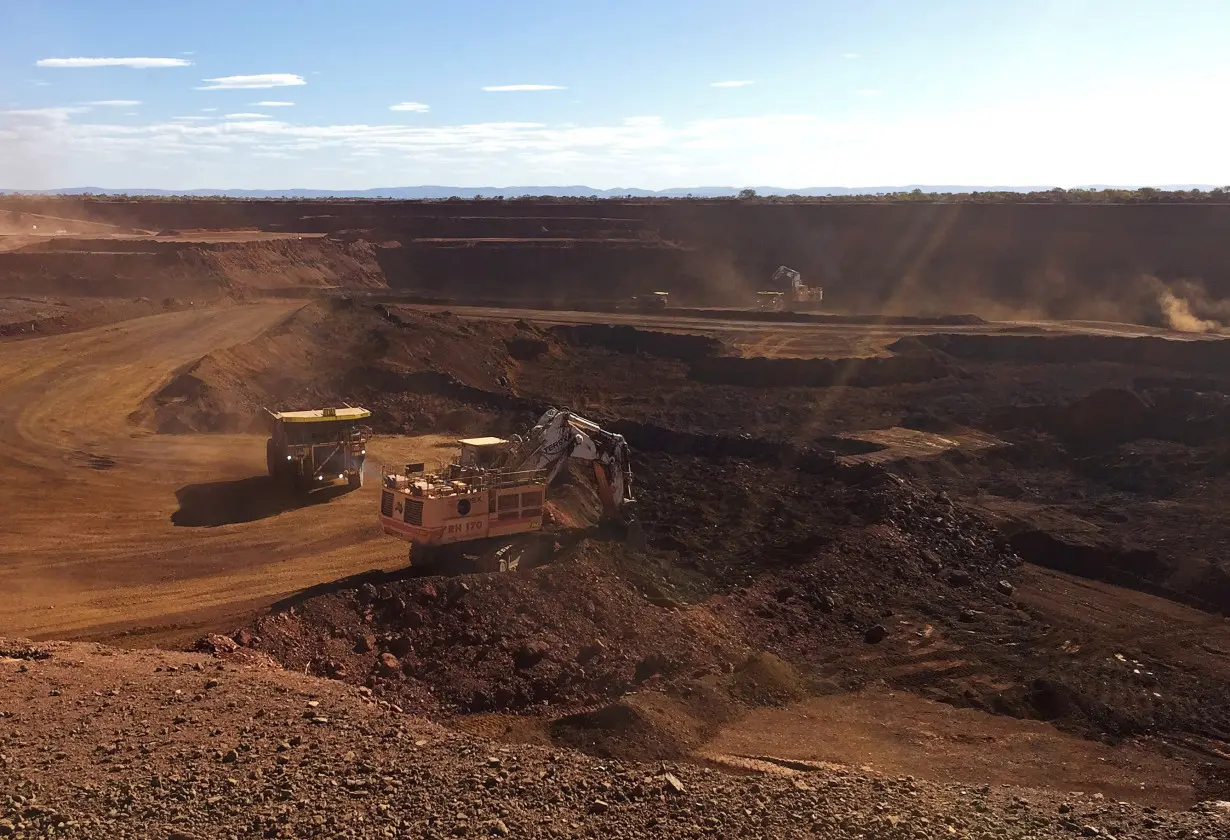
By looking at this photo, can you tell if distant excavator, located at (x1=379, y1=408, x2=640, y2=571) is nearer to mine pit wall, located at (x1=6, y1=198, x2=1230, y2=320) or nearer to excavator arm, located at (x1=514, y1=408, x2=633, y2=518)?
excavator arm, located at (x1=514, y1=408, x2=633, y2=518)

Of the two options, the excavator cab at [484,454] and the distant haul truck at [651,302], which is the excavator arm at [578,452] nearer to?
the excavator cab at [484,454]

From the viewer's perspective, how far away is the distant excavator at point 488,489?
1677 cm

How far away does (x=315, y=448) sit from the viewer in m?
22.9

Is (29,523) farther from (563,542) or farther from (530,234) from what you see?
(530,234)

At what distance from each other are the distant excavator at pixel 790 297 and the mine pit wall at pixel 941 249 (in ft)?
12.0

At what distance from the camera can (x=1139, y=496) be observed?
28.8 m

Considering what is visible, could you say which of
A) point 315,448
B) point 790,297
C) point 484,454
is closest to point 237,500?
point 315,448

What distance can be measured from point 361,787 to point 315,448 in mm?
14434

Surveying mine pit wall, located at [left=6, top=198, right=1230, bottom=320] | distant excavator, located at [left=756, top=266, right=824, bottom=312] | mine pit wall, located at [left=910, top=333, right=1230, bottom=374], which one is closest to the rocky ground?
mine pit wall, located at [left=910, top=333, right=1230, bottom=374]

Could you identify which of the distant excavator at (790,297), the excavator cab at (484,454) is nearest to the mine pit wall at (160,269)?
the distant excavator at (790,297)

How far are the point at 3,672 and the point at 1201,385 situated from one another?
40.5 metres

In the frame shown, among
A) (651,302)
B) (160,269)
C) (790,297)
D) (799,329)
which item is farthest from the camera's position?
(790,297)

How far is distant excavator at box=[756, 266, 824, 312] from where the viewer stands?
5984cm

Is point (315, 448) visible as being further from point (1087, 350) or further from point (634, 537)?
point (1087, 350)
